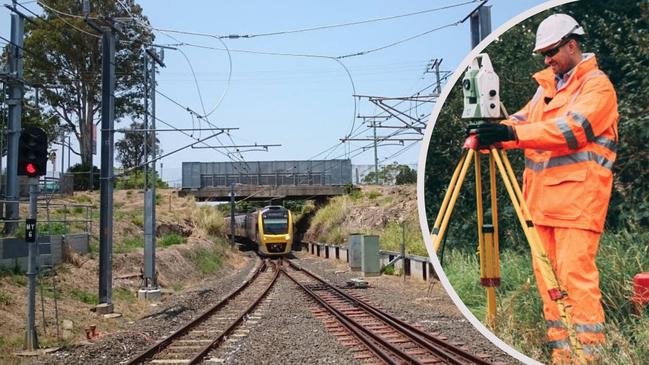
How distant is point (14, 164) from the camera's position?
21.1 metres

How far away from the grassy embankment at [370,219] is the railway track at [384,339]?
845cm

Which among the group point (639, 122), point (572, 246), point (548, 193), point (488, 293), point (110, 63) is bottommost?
point (488, 293)

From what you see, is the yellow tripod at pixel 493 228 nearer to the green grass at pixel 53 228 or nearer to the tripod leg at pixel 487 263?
the tripod leg at pixel 487 263

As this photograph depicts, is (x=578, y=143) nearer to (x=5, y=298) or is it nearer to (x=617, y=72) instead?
(x=617, y=72)

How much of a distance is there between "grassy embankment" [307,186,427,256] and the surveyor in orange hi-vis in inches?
799

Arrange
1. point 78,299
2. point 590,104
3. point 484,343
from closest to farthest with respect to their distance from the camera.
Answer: point 590,104 < point 484,343 < point 78,299

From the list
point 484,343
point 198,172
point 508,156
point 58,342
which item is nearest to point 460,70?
point 508,156

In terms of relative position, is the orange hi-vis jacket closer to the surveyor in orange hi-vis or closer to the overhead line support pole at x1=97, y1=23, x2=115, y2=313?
the surveyor in orange hi-vis

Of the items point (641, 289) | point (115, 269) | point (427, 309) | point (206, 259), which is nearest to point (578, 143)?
point (641, 289)

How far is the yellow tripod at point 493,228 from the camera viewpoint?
3680 mm

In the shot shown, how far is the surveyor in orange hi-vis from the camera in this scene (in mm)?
3531

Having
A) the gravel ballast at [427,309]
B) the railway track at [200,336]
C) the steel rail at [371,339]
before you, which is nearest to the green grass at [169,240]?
the gravel ballast at [427,309]

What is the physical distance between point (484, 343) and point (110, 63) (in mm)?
12394

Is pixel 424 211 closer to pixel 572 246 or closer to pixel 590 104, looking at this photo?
pixel 572 246
